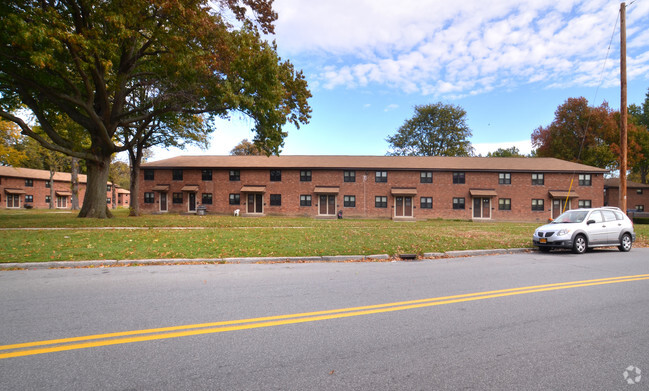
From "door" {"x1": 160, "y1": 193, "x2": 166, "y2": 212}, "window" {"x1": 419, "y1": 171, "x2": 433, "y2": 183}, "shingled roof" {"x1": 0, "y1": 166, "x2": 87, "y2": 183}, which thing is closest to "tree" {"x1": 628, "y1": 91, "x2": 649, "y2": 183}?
"window" {"x1": 419, "y1": 171, "x2": 433, "y2": 183}

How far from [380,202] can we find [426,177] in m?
5.69

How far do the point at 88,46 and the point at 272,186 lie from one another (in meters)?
22.7

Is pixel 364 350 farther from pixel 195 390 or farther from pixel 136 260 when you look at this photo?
pixel 136 260

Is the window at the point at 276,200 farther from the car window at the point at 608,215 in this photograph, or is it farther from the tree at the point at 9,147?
the tree at the point at 9,147

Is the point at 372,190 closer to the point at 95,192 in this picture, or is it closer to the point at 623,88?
the point at 623,88

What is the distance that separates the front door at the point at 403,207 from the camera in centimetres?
3375

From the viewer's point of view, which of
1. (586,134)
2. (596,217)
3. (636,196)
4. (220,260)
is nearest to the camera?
(220,260)

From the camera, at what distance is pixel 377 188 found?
112ft

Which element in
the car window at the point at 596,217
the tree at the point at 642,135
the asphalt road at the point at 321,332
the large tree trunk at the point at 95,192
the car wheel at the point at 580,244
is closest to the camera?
the asphalt road at the point at 321,332

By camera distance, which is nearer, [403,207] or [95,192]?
[95,192]

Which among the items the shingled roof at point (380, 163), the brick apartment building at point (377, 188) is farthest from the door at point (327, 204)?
the shingled roof at point (380, 163)

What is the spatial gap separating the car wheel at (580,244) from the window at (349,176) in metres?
24.1

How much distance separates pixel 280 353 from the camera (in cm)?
344

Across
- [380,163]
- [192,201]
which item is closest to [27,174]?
[192,201]
